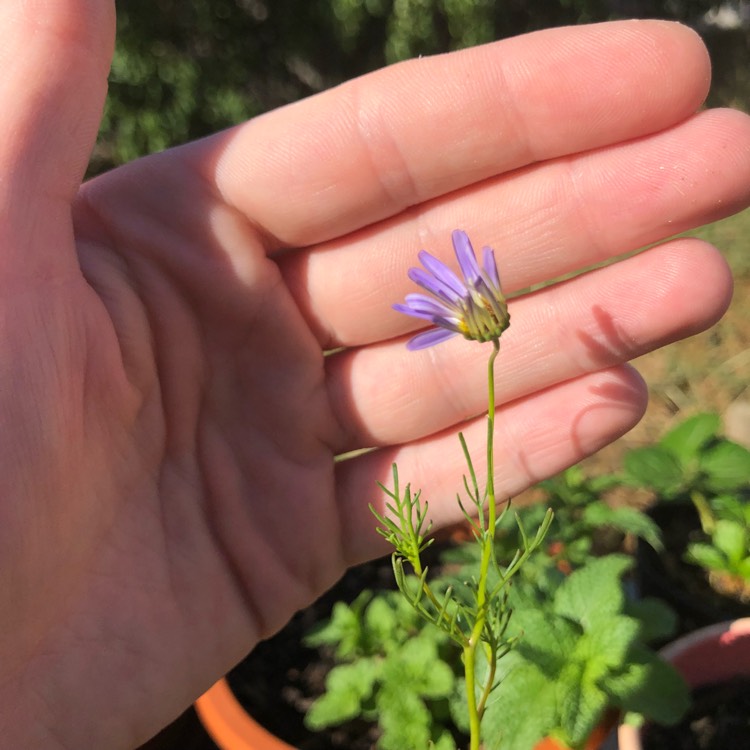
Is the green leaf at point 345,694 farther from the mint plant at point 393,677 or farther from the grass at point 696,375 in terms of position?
the grass at point 696,375

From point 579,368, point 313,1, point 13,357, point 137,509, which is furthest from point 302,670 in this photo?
point 313,1

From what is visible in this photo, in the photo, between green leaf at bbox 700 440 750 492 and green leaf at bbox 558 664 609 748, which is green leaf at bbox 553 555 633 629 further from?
green leaf at bbox 700 440 750 492

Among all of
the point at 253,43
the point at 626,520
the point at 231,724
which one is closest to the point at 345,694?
the point at 231,724

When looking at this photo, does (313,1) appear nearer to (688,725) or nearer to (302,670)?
(302,670)

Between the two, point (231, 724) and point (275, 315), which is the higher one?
point (275, 315)

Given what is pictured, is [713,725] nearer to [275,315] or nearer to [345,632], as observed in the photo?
[345,632]

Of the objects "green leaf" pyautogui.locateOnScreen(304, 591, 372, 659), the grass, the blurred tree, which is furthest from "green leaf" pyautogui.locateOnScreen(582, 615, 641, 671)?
the blurred tree

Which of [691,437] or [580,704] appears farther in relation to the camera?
[691,437]
